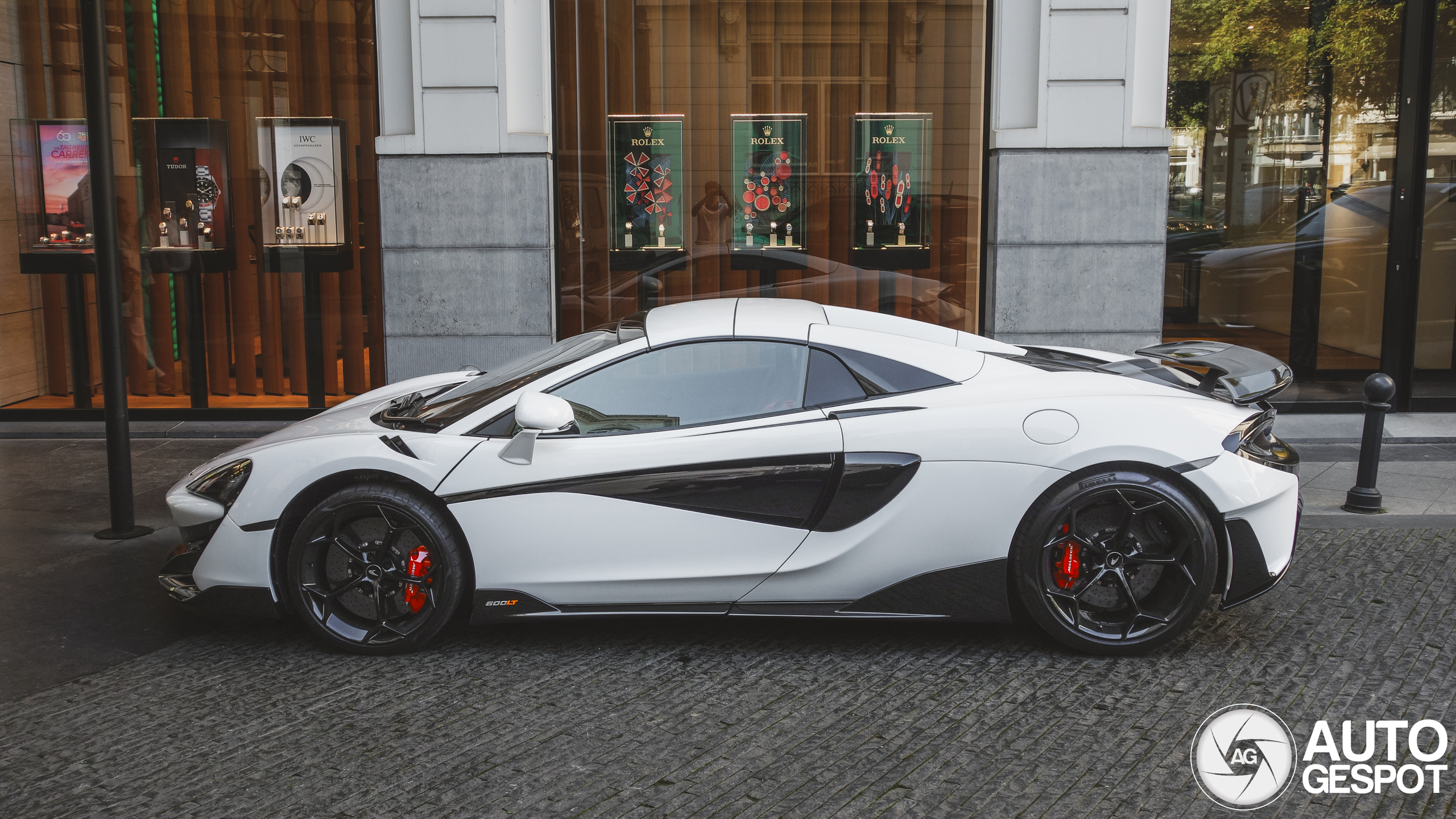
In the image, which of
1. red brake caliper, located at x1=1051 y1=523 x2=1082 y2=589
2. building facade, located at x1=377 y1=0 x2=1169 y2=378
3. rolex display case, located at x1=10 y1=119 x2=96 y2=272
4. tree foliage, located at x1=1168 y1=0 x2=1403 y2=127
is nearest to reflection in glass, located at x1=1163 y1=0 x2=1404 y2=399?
tree foliage, located at x1=1168 y1=0 x2=1403 y2=127

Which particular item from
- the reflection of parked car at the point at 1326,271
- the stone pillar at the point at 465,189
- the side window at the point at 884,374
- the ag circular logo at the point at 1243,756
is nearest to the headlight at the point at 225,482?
the side window at the point at 884,374

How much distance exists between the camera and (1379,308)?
9930 mm

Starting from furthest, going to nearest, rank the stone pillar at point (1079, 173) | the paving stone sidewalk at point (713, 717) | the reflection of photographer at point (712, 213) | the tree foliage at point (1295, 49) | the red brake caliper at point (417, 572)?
1. the reflection of photographer at point (712, 213)
2. the tree foliage at point (1295, 49)
3. the stone pillar at point (1079, 173)
4. the red brake caliper at point (417, 572)
5. the paving stone sidewalk at point (713, 717)

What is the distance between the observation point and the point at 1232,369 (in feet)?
16.5

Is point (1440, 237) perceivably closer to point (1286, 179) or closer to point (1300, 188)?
point (1300, 188)

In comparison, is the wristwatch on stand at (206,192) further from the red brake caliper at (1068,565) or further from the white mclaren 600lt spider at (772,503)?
the red brake caliper at (1068,565)

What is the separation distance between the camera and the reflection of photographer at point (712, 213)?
378 inches

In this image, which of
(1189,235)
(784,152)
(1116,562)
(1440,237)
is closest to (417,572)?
(1116,562)

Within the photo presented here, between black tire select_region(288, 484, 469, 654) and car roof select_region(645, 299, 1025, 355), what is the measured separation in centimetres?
115

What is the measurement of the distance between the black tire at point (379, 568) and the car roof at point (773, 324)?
45.1 inches

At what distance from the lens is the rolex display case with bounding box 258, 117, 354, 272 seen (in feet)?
31.2

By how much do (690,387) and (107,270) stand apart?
3689 mm

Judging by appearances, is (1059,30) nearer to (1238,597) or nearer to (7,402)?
(1238,597)

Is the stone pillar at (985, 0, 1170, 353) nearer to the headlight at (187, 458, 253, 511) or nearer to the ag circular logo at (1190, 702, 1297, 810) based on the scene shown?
the ag circular logo at (1190, 702, 1297, 810)
